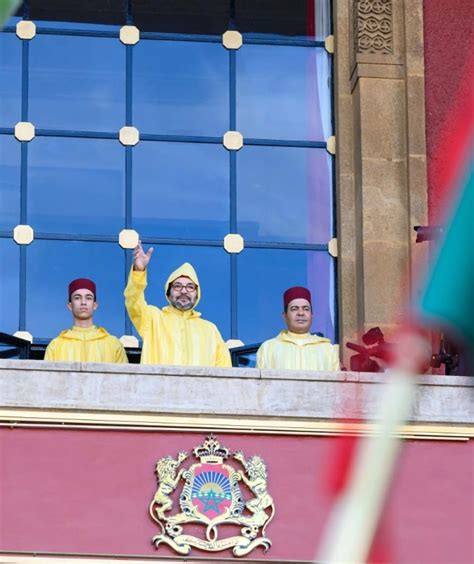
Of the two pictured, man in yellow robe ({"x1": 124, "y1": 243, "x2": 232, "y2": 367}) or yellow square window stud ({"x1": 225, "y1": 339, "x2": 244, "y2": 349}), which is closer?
man in yellow robe ({"x1": 124, "y1": 243, "x2": 232, "y2": 367})

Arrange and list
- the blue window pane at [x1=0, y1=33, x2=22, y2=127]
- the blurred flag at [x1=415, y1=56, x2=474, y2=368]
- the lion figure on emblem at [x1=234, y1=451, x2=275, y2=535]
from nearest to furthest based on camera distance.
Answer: the blurred flag at [x1=415, y1=56, x2=474, y2=368] → the lion figure on emblem at [x1=234, y1=451, x2=275, y2=535] → the blue window pane at [x1=0, y1=33, x2=22, y2=127]

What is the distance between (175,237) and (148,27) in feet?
5.23

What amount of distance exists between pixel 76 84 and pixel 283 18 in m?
1.58

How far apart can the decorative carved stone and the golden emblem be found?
4.04 meters

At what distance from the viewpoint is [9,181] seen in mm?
14695

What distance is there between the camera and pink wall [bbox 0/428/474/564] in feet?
37.3

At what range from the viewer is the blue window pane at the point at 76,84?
14.9 meters

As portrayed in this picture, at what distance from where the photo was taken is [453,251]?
5.27 metres

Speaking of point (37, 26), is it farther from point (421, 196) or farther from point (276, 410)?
point (276, 410)

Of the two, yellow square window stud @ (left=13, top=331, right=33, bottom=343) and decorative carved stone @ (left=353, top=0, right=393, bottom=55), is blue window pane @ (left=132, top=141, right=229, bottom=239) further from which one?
decorative carved stone @ (left=353, top=0, right=393, bottom=55)

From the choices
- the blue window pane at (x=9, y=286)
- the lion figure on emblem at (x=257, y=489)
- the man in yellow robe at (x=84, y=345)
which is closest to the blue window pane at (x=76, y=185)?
the blue window pane at (x=9, y=286)

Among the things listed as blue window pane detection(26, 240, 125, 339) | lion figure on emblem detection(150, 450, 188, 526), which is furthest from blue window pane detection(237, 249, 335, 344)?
lion figure on emblem detection(150, 450, 188, 526)

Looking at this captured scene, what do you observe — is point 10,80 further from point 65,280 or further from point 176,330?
point 176,330

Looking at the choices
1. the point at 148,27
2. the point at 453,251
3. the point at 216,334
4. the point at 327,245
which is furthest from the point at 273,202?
the point at 453,251
